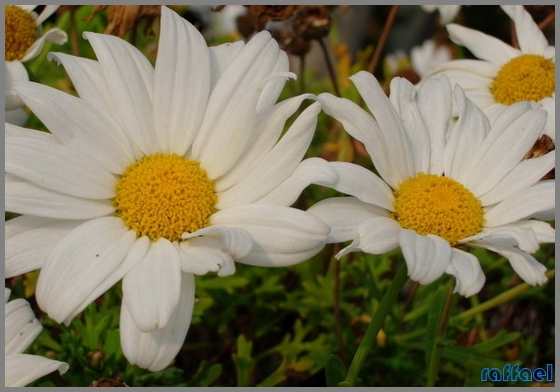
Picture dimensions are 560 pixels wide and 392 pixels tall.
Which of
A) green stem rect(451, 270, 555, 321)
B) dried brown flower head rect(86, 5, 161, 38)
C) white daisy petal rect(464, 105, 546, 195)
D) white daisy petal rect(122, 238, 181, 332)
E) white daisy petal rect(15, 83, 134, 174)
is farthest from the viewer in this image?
dried brown flower head rect(86, 5, 161, 38)

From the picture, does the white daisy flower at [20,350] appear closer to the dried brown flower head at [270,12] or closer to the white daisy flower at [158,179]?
the white daisy flower at [158,179]

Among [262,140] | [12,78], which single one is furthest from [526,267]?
[12,78]

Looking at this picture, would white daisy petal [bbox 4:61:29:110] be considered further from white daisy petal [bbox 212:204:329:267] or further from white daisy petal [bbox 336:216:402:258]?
white daisy petal [bbox 336:216:402:258]

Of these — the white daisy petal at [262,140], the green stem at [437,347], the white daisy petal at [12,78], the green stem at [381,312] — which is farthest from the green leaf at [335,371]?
the white daisy petal at [12,78]

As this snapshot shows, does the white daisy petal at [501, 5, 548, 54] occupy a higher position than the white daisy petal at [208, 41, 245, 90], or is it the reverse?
the white daisy petal at [501, 5, 548, 54]

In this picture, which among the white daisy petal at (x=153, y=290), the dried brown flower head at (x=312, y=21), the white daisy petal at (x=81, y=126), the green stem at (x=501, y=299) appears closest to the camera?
the white daisy petal at (x=153, y=290)

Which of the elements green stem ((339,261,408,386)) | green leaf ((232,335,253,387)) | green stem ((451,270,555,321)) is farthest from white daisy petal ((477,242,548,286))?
green leaf ((232,335,253,387))

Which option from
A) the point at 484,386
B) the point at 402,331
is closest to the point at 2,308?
the point at 484,386
